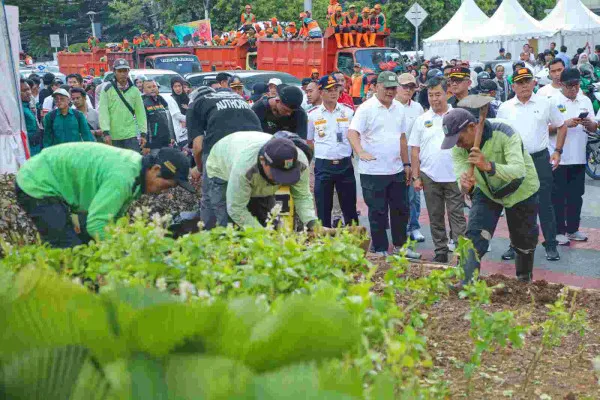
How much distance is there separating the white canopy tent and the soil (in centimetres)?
3140

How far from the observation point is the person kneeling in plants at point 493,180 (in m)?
6.98

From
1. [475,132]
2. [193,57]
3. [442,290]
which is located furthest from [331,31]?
[442,290]

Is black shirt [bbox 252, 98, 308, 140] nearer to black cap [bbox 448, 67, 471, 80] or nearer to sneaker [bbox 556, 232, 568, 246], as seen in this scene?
black cap [bbox 448, 67, 471, 80]

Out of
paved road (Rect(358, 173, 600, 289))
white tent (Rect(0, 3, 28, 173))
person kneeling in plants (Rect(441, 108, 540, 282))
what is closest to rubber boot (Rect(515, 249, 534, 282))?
person kneeling in plants (Rect(441, 108, 540, 282))

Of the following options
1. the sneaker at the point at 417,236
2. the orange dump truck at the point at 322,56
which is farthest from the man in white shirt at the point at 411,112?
the orange dump truck at the point at 322,56

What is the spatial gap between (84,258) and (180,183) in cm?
191

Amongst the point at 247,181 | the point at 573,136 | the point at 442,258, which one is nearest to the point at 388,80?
the point at 442,258

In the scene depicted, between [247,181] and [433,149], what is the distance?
3.58m

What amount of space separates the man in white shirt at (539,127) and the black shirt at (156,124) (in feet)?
18.2

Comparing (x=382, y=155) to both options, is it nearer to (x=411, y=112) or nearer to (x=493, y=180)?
(x=411, y=112)

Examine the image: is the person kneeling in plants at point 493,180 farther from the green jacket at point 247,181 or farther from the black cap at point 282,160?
the black cap at point 282,160

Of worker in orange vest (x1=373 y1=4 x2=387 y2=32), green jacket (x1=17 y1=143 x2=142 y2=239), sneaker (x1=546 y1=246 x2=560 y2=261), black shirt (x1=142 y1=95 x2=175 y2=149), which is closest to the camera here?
green jacket (x1=17 y1=143 x2=142 y2=239)

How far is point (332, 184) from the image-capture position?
10297 millimetres

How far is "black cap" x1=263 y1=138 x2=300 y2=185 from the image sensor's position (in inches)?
230
